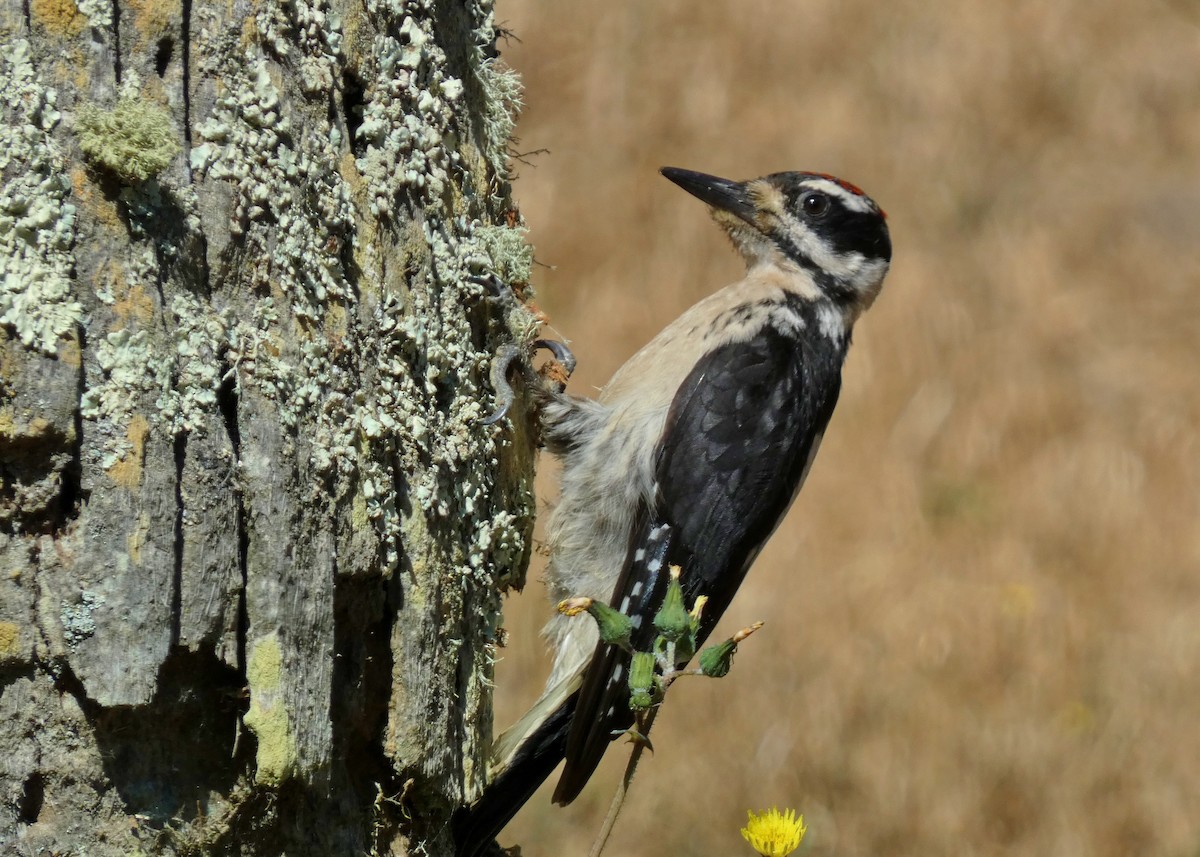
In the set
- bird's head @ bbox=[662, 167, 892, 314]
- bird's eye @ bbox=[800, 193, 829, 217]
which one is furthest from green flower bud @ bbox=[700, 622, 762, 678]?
bird's eye @ bbox=[800, 193, 829, 217]

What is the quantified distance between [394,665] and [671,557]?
1318mm

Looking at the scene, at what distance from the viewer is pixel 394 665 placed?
2.53 meters

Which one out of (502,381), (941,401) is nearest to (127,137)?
(502,381)

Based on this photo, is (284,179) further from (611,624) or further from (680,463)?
(680,463)

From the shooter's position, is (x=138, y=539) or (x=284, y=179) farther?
(x=284, y=179)

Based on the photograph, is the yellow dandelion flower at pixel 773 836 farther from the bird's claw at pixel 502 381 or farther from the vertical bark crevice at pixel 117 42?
the vertical bark crevice at pixel 117 42

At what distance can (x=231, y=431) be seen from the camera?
7.27 ft

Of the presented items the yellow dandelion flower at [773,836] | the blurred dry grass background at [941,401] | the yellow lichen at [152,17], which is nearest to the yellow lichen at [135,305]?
the yellow lichen at [152,17]

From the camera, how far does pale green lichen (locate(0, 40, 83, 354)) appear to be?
6.49 feet

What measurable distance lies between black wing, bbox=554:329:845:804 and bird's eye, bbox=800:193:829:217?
0.62 meters

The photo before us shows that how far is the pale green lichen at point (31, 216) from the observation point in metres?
1.98

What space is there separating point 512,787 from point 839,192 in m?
2.32

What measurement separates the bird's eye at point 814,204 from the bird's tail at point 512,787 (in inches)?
73.7

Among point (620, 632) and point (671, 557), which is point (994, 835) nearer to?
point (671, 557)
